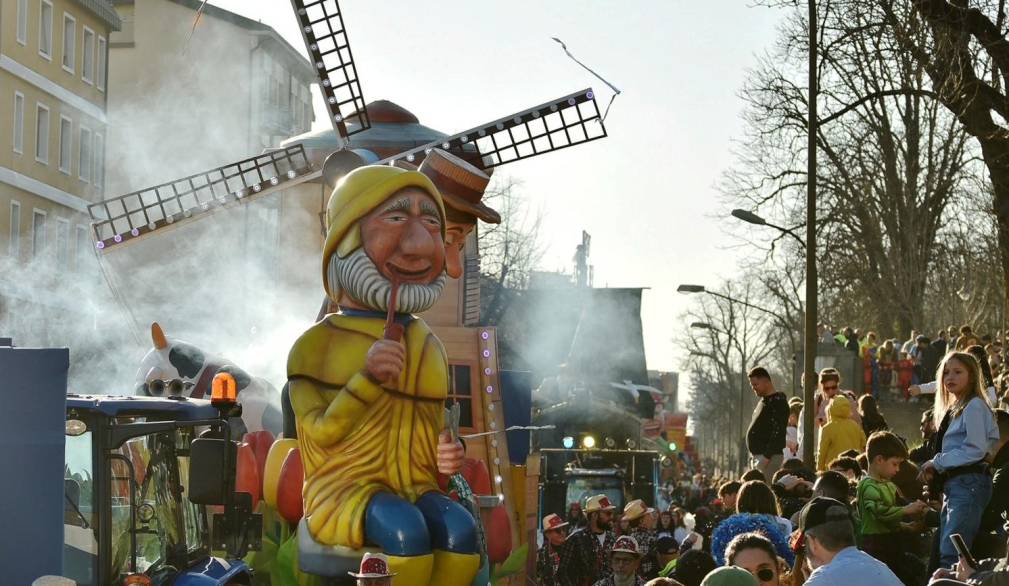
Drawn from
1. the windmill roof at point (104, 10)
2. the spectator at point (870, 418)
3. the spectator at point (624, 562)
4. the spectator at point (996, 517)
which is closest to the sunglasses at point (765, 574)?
the spectator at point (996, 517)

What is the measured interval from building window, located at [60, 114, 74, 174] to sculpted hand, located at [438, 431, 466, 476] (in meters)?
33.7

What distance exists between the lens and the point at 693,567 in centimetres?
940

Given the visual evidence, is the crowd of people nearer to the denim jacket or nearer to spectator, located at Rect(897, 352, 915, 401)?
the denim jacket

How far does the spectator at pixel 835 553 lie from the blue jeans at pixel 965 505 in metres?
3.47

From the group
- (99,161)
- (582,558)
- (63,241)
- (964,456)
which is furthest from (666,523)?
(99,161)

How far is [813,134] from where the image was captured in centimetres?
2384

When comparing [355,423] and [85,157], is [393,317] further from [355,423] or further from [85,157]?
[85,157]

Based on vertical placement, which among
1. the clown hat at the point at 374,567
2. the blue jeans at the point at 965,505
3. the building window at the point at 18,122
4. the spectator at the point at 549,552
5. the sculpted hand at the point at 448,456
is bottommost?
the spectator at the point at 549,552

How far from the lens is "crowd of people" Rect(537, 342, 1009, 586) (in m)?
7.58

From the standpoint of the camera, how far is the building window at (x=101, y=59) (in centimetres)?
4588

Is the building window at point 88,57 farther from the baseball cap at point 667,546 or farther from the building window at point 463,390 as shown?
the baseball cap at point 667,546

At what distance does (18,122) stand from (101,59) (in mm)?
6383

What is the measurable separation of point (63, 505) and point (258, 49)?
4917 cm

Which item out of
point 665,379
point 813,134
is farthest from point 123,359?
point 665,379
